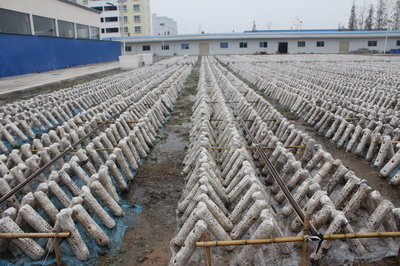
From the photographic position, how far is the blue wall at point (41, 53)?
22000 mm

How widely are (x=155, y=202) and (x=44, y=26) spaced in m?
30.5

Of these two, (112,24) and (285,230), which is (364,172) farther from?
(112,24)

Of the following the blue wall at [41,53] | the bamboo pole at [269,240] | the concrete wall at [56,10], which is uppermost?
the concrete wall at [56,10]

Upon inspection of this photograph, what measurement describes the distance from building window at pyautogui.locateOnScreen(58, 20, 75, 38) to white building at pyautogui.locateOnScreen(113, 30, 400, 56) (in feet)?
61.3

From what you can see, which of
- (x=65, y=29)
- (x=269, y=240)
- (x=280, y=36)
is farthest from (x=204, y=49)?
(x=269, y=240)

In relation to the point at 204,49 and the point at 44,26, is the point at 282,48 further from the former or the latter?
the point at 44,26

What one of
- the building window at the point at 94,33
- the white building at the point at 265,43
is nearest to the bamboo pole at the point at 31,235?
the building window at the point at 94,33

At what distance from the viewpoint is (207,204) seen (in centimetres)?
404

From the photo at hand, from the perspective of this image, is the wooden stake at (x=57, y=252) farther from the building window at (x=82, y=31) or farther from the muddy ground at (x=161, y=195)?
the building window at (x=82, y=31)

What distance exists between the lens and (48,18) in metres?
30.4

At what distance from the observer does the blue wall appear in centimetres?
2200

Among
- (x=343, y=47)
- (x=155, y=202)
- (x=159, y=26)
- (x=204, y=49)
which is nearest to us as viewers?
(x=155, y=202)

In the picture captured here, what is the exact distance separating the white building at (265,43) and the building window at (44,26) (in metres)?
22.9

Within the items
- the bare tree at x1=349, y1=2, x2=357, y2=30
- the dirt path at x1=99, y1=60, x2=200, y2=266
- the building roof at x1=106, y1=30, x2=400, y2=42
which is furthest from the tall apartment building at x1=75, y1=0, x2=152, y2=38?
the dirt path at x1=99, y1=60, x2=200, y2=266
